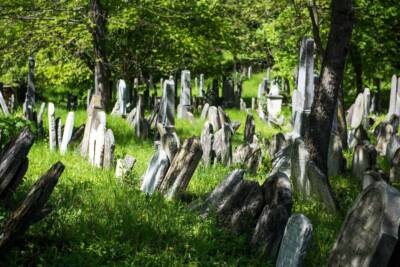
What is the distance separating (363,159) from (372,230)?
15.9 ft

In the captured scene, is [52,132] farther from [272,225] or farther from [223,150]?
[272,225]

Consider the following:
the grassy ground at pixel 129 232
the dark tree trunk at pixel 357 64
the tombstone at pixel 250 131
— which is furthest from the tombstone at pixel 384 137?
the dark tree trunk at pixel 357 64

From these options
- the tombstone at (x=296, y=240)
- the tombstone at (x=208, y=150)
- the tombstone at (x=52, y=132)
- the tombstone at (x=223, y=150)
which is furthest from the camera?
the tombstone at (x=52, y=132)

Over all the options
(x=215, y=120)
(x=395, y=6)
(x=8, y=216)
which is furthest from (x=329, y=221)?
(x=395, y=6)

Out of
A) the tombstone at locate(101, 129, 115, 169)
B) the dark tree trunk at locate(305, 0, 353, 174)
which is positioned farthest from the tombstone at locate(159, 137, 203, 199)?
the dark tree trunk at locate(305, 0, 353, 174)

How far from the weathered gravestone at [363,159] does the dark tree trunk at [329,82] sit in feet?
2.13

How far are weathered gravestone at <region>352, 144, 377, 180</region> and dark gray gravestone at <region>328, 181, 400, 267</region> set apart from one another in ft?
14.3

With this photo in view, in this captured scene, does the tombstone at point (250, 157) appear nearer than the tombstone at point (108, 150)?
No

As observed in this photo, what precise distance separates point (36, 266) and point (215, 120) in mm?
7767

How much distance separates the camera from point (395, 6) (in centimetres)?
1995

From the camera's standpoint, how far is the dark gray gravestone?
3.59m

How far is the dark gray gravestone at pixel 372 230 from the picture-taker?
141 inches

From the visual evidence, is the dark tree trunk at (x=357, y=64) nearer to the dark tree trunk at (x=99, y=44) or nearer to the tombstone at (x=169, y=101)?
the dark tree trunk at (x=99, y=44)

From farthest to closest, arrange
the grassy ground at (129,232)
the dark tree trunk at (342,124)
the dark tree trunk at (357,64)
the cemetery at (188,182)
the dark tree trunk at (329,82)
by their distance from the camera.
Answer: the dark tree trunk at (357,64) < the dark tree trunk at (342,124) < the dark tree trunk at (329,82) < the grassy ground at (129,232) < the cemetery at (188,182)
